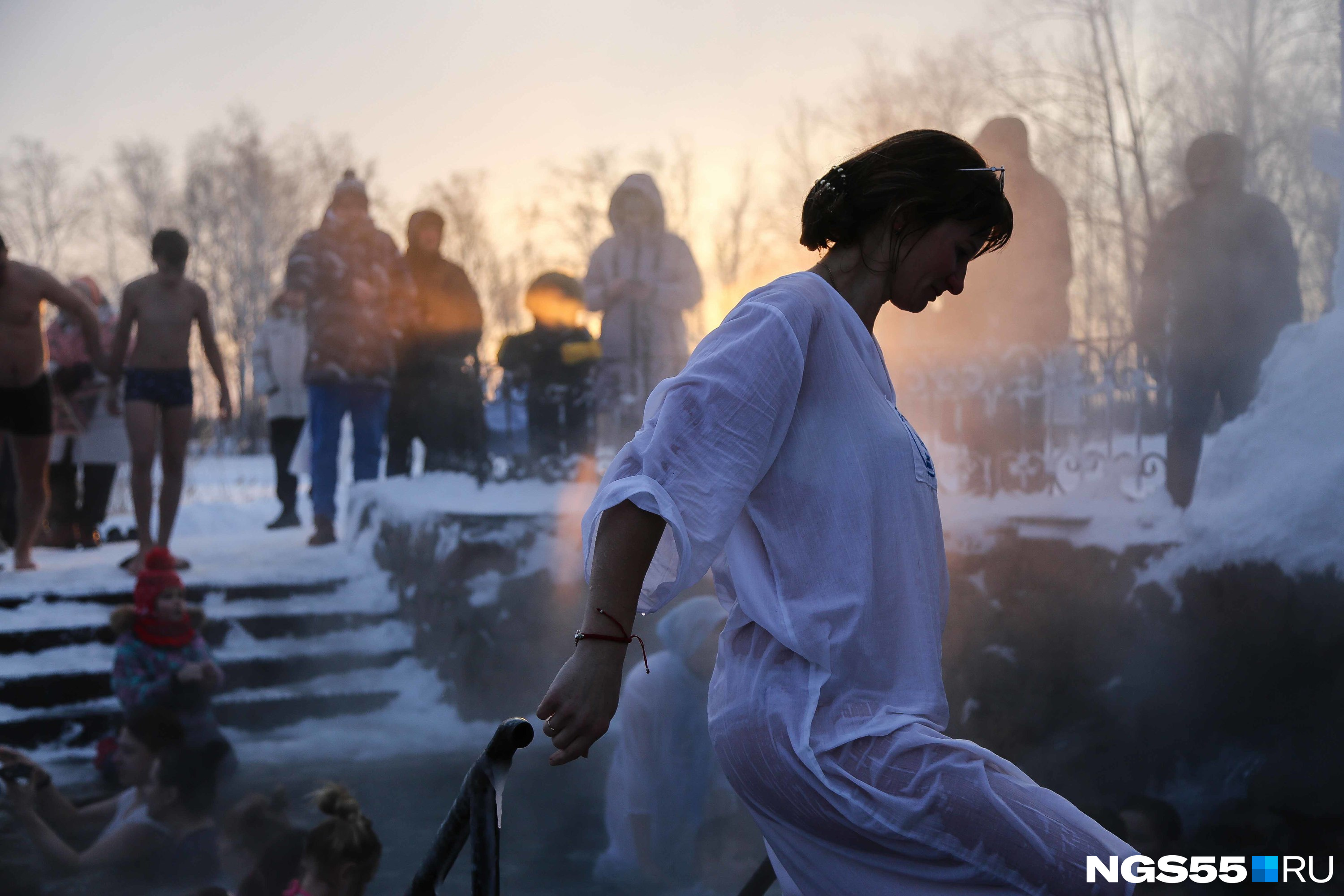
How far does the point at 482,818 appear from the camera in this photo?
1.14m

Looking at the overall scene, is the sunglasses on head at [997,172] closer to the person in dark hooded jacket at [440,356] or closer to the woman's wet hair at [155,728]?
the woman's wet hair at [155,728]

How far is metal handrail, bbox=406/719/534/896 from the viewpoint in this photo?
Answer: 112 centimetres

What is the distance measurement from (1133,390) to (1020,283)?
0.85 metres

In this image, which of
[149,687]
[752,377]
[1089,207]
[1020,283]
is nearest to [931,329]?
[1020,283]

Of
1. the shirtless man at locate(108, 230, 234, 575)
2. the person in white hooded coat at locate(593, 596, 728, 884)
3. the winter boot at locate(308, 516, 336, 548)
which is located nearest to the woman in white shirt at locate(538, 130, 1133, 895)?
the person in white hooded coat at locate(593, 596, 728, 884)

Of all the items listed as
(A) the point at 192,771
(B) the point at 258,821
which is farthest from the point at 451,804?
(A) the point at 192,771

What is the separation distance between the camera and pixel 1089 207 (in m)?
11.0

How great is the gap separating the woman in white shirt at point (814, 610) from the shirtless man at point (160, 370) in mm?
5464

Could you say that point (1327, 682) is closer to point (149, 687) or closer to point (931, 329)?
point (931, 329)

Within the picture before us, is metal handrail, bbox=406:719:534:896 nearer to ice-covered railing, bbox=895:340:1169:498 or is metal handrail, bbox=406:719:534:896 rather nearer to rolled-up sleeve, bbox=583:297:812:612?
rolled-up sleeve, bbox=583:297:812:612

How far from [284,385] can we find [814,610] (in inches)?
303

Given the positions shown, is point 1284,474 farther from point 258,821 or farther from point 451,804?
point 258,821

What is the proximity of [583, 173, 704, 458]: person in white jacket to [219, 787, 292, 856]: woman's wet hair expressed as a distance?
287 cm

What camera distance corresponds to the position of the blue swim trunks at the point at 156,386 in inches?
231
